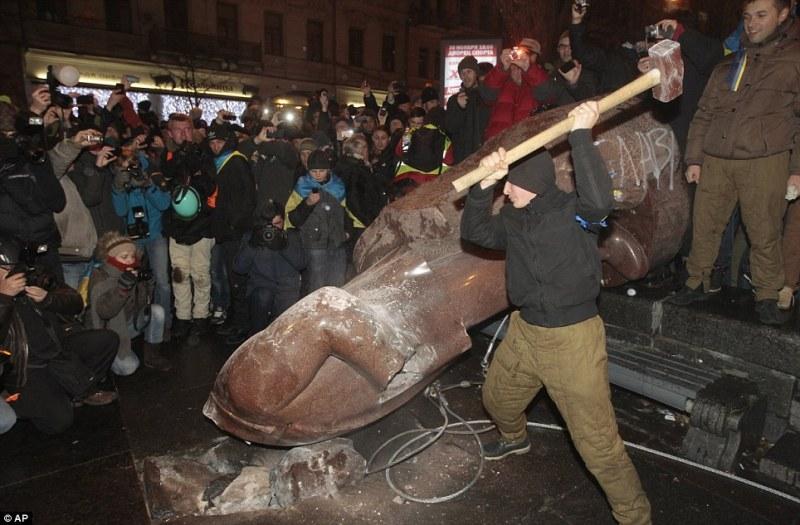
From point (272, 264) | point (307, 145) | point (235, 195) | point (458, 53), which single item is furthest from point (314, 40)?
point (272, 264)

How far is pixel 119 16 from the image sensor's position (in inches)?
859

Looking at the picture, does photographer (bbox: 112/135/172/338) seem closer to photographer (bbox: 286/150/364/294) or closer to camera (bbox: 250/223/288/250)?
camera (bbox: 250/223/288/250)

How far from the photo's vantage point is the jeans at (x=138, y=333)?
15.3 feet

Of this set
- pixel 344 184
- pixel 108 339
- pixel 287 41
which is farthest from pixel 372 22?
pixel 108 339

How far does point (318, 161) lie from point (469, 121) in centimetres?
192

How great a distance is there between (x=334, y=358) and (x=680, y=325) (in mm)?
2582

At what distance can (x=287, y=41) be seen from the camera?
26.3m

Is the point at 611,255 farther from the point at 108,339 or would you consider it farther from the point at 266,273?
the point at 108,339

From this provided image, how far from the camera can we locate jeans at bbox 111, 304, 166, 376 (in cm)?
468

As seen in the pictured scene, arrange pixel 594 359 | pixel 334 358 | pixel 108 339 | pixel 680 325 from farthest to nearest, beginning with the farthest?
pixel 108 339
pixel 680 325
pixel 334 358
pixel 594 359

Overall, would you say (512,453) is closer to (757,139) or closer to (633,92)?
(633,92)

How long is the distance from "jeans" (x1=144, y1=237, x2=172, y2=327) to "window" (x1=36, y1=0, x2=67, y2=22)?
20090mm

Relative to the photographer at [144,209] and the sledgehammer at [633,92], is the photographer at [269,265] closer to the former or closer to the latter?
the photographer at [144,209]

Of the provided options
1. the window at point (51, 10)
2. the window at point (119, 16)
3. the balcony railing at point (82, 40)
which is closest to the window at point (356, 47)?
the balcony railing at point (82, 40)
